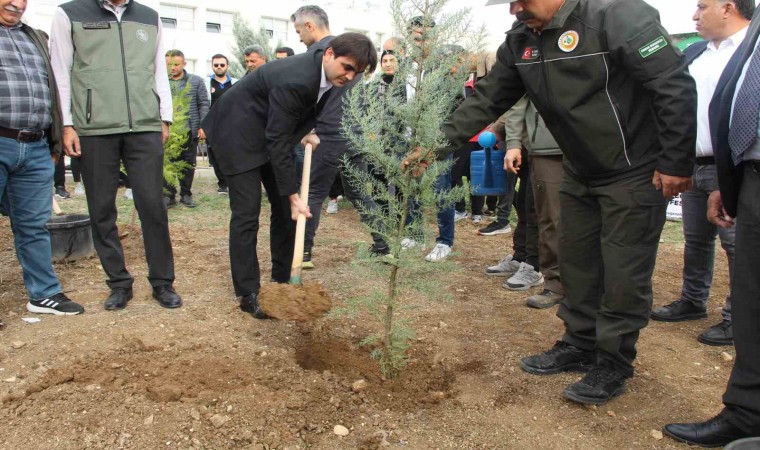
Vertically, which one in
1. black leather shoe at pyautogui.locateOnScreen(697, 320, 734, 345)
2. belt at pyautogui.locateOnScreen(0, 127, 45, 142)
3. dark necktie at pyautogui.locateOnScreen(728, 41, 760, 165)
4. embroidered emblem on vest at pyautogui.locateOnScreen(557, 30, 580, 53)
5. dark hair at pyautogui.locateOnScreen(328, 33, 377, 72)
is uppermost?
dark hair at pyautogui.locateOnScreen(328, 33, 377, 72)

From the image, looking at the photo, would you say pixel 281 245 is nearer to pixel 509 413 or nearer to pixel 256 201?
pixel 256 201

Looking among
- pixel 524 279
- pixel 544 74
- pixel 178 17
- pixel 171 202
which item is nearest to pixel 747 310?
pixel 544 74

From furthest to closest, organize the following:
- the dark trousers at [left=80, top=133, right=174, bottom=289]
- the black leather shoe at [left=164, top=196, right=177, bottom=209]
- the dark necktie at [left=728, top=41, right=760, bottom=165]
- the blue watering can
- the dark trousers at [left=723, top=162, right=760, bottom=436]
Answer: the black leather shoe at [left=164, top=196, right=177, bottom=209], the blue watering can, the dark trousers at [left=80, top=133, right=174, bottom=289], the dark trousers at [left=723, top=162, right=760, bottom=436], the dark necktie at [left=728, top=41, right=760, bottom=165]

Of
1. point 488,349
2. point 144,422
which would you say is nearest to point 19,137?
point 144,422

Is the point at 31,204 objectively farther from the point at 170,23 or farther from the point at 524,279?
the point at 170,23

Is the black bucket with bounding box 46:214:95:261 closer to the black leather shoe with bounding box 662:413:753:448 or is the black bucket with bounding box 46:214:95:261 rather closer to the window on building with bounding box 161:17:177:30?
the black leather shoe with bounding box 662:413:753:448

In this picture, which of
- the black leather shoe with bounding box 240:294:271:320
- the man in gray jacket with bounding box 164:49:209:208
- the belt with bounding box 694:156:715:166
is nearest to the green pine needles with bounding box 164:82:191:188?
the man in gray jacket with bounding box 164:49:209:208

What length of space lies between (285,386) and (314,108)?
1823 mm

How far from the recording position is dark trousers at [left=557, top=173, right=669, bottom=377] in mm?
2711

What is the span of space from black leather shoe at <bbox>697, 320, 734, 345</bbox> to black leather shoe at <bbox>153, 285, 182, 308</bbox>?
356 cm

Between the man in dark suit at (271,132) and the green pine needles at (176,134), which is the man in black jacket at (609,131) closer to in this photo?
the man in dark suit at (271,132)

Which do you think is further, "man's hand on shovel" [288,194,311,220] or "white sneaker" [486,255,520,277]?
"white sneaker" [486,255,520,277]

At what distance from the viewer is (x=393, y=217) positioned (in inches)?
116

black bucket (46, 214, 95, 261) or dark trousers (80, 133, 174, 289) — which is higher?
dark trousers (80, 133, 174, 289)
